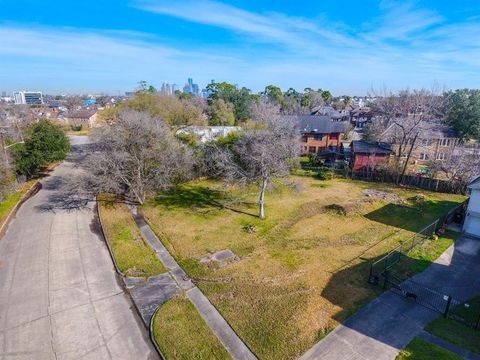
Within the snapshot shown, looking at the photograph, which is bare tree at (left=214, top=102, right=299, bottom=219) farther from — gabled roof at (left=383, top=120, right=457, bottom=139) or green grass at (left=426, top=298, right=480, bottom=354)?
gabled roof at (left=383, top=120, right=457, bottom=139)

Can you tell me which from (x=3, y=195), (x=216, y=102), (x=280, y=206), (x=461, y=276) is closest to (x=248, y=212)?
(x=280, y=206)

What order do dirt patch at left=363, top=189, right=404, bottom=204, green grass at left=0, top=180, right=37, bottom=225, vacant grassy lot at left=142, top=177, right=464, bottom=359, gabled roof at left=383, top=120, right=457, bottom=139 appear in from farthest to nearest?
gabled roof at left=383, top=120, right=457, bottom=139, dirt patch at left=363, top=189, right=404, bottom=204, green grass at left=0, top=180, right=37, bottom=225, vacant grassy lot at left=142, top=177, right=464, bottom=359

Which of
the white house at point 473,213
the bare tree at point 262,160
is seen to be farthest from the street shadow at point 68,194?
the white house at point 473,213

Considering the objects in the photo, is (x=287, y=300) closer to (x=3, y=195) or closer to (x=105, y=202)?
(x=105, y=202)

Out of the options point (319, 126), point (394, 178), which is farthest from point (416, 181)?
point (319, 126)

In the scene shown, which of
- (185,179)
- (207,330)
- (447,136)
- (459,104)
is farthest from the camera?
(459,104)

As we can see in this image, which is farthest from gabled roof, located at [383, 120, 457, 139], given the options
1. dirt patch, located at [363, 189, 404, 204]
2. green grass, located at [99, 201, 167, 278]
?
green grass, located at [99, 201, 167, 278]
